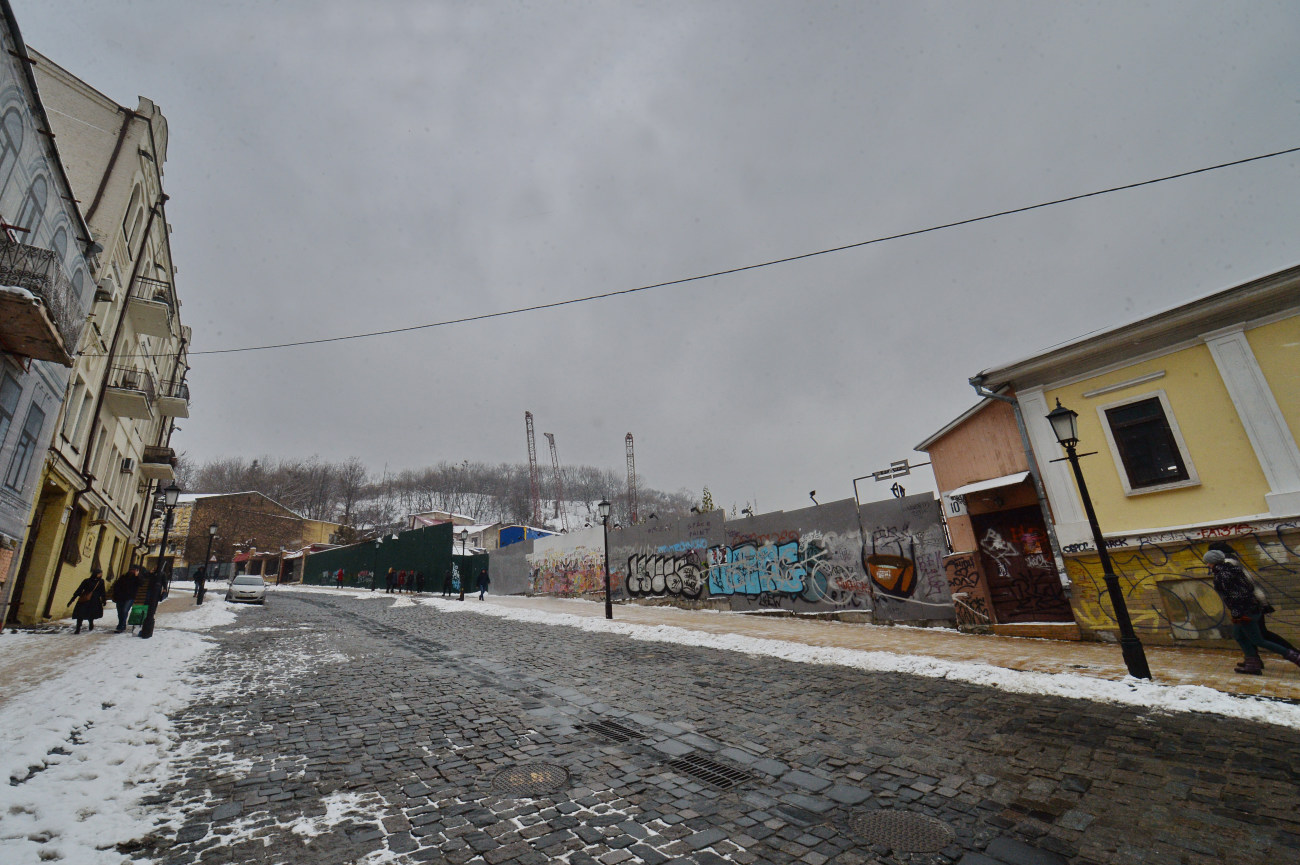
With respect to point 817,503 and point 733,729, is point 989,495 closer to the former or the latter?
point 817,503

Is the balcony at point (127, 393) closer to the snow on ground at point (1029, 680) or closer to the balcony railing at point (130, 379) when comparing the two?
the balcony railing at point (130, 379)

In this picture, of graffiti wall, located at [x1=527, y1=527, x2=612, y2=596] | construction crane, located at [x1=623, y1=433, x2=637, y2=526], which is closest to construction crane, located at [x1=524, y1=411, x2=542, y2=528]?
construction crane, located at [x1=623, y1=433, x2=637, y2=526]

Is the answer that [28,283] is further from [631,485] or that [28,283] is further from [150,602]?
[631,485]

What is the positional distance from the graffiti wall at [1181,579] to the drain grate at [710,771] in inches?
365

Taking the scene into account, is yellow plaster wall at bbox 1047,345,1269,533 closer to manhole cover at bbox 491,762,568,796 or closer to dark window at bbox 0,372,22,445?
manhole cover at bbox 491,762,568,796

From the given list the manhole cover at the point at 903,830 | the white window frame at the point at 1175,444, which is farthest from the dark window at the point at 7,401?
the white window frame at the point at 1175,444

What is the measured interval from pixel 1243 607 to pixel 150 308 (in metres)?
27.5

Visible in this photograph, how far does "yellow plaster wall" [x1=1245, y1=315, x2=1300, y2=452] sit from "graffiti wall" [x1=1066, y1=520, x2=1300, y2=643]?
5.84 ft

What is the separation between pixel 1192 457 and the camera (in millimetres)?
9180

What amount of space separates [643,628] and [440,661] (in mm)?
5116

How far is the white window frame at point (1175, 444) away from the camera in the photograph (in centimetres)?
918

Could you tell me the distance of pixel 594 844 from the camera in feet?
10.0

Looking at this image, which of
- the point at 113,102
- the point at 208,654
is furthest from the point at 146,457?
the point at 208,654

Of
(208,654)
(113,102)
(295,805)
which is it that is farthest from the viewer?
(113,102)
